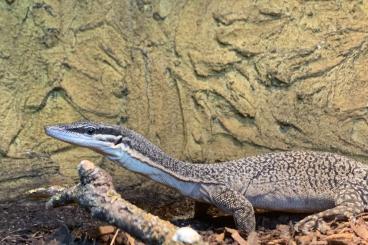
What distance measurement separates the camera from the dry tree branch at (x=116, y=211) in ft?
11.6

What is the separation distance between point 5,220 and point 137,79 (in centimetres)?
191

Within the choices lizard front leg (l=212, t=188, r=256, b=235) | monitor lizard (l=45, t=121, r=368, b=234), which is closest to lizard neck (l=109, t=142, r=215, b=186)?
monitor lizard (l=45, t=121, r=368, b=234)

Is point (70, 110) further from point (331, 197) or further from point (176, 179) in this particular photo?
point (331, 197)

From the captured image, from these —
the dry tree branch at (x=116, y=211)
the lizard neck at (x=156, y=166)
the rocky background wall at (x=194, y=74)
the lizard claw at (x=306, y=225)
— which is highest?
the rocky background wall at (x=194, y=74)

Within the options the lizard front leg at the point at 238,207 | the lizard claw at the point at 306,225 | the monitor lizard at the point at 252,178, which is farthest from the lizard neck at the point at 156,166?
the lizard claw at the point at 306,225

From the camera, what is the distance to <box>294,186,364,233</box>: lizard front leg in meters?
4.89

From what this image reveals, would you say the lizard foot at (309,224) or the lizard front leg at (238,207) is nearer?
the lizard foot at (309,224)

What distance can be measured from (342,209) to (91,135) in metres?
2.06

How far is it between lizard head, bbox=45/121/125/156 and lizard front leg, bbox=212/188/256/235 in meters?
0.95

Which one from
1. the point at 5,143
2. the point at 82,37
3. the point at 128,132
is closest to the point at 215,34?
the point at 82,37

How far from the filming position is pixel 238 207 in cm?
511

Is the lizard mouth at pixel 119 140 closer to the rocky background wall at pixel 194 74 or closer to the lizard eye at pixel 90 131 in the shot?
the lizard eye at pixel 90 131

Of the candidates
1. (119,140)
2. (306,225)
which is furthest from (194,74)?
(306,225)

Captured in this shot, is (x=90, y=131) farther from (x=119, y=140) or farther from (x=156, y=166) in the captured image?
(x=156, y=166)
